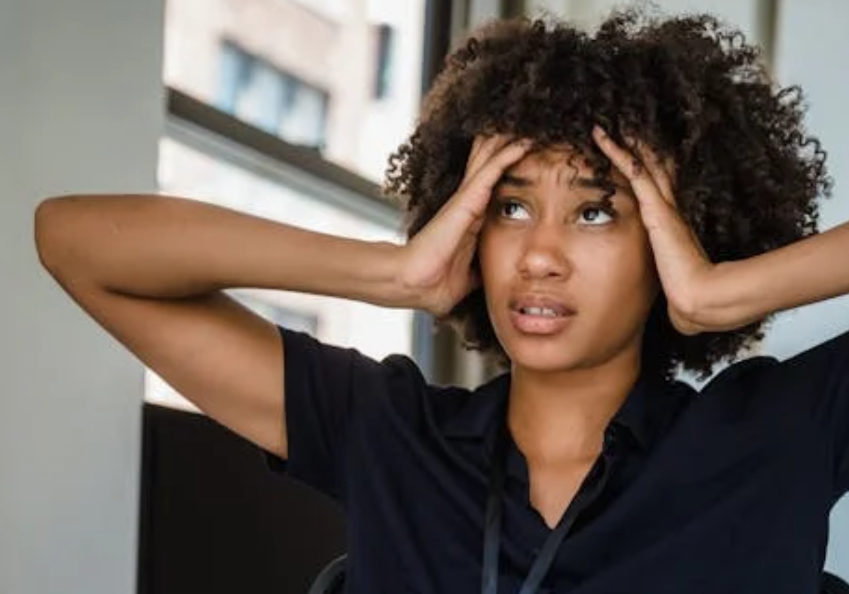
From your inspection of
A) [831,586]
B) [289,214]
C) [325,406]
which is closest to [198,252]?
[325,406]

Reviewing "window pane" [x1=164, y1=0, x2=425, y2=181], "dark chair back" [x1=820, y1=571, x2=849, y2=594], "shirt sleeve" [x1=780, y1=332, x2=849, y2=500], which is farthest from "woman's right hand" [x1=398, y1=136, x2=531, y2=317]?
"window pane" [x1=164, y1=0, x2=425, y2=181]

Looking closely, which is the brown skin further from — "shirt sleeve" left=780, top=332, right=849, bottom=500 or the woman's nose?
"shirt sleeve" left=780, top=332, right=849, bottom=500

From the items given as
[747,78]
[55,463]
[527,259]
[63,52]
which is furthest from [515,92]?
[55,463]

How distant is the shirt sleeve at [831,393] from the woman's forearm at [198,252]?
40 centimetres

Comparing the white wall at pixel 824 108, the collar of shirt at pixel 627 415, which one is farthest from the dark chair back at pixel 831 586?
the white wall at pixel 824 108

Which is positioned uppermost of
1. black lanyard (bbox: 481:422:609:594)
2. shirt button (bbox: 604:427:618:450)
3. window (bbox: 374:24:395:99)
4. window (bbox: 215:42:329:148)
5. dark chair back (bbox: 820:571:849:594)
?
window (bbox: 374:24:395:99)

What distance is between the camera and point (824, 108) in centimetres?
213

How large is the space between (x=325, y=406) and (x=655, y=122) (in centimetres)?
44

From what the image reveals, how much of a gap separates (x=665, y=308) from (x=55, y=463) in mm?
702

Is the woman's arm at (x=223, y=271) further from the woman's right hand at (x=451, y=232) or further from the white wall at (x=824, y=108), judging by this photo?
the white wall at (x=824, y=108)

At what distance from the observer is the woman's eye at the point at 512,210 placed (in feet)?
4.84

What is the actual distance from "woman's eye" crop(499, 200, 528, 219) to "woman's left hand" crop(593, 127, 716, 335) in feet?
0.34

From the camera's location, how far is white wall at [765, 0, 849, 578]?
206 cm

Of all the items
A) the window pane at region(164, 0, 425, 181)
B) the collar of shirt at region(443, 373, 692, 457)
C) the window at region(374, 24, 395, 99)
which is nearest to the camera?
the collar of shirt at region(443, 373, 692, 457)
